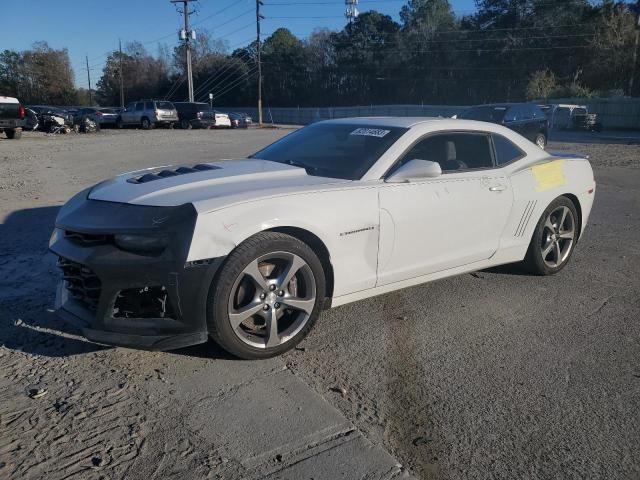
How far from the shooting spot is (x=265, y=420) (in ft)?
9.50

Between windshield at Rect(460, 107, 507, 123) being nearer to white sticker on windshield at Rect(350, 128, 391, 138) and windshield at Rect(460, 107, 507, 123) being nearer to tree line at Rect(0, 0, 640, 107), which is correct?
white sticker on windshield at Rect(350, 128, 391, 138)

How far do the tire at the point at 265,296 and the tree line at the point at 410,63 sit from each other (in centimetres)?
4769

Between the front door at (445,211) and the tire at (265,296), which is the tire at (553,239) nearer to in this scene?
the front door at (445,211)

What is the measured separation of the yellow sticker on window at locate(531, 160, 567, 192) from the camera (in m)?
5.10

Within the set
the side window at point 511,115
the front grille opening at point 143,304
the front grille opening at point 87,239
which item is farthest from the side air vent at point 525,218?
the side window at point 511,115

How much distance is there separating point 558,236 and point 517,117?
594 inches

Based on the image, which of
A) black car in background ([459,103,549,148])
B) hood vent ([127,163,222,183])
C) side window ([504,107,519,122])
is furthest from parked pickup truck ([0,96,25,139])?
hood vent ([127,163,222,183])

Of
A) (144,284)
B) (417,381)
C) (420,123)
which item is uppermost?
(420,123)

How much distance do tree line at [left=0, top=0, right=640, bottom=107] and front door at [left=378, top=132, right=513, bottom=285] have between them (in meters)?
45.9

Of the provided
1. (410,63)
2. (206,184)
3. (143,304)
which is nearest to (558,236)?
(206,184)

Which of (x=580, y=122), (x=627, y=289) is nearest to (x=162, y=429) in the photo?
(x=627, y=289)

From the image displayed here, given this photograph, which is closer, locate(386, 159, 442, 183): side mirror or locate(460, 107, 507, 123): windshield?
locate(386, 159, 442, 183): side mirror

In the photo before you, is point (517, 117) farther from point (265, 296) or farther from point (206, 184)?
point (265, 296)

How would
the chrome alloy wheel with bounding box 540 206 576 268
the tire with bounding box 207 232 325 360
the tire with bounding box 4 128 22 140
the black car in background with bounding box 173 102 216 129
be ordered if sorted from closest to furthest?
the tire with bounding box 207 232 325 360
the chrome alloy wheel with bounding box 540 206 576 268
the tire with bounding box 4 128 22 140
the black car in background with bounding box 173 102 216 129
